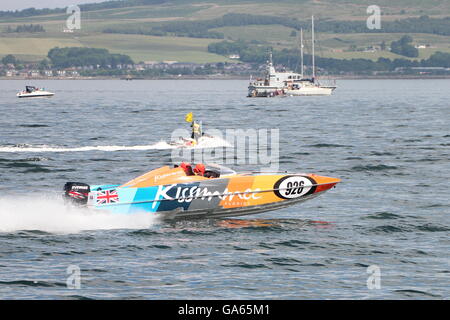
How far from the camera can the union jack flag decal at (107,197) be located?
22141mm

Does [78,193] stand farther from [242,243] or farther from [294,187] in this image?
[294,187]

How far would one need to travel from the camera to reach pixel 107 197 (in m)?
22.2

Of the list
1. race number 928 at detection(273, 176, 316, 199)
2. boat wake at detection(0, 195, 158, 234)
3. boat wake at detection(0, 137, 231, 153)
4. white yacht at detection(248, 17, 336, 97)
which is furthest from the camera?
white yacht at detection(248, 17, 336, 97)

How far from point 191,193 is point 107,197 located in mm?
2206

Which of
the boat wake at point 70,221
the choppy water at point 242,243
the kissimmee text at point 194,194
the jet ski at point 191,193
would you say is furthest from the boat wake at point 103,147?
the kissimmee text at point 194,194

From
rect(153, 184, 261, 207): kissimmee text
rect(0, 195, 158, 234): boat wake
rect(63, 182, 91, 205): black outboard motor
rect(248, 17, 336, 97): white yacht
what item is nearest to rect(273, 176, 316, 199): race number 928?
rect(153, 184, 261, 207): kissimmee text

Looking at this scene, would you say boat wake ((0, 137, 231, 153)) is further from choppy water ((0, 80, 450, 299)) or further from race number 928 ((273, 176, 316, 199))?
race number 928 ((273, 176, 316, 199))

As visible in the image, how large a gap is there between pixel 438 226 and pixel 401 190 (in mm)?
7115

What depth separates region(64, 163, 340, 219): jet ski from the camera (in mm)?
22141

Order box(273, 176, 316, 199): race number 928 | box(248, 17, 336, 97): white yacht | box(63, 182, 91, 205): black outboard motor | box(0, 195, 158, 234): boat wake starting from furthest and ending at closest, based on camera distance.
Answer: box(248, 17, 336, 97): white yacht, box(273, 176, 316, 199): race number 928, box(0, 195, 158, 234): boat wake, box(63, 182, 91, 205): black outboard motor

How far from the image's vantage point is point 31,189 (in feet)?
98.7
